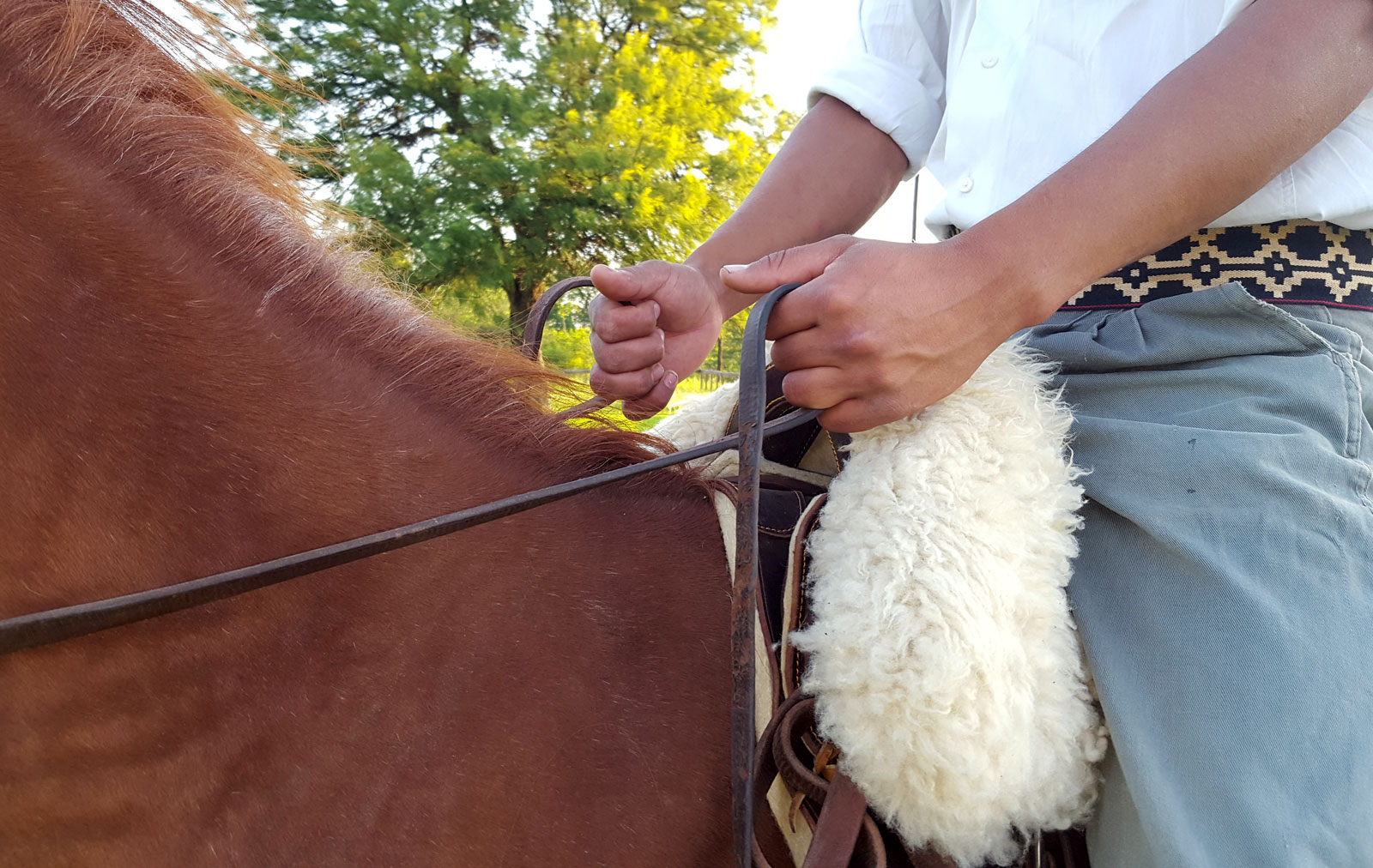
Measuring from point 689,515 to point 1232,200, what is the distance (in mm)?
809

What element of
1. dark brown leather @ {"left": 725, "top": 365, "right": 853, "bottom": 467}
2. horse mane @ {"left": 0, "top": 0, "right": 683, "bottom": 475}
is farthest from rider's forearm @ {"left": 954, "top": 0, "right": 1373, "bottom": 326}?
horse mane @ {"left": 0, "top": 0, "right": 683, "bottom": 475}

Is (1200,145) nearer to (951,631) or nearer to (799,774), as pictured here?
(951,631)

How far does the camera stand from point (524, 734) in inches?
36.9

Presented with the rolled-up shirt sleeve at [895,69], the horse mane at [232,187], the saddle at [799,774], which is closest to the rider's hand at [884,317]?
the saddle at [799,774]

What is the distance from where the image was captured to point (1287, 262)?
45.3 inches

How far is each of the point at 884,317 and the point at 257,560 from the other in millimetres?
757

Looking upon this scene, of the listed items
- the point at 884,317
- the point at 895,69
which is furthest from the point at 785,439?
the point at 895,69

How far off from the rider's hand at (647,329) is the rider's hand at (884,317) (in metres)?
0.30

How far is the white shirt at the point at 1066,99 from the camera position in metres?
1.10

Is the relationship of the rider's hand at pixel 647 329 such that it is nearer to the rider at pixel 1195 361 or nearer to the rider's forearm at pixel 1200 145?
the rider at pixel 1195 361

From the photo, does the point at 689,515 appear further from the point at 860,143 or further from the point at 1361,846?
Result: the point at 860,143

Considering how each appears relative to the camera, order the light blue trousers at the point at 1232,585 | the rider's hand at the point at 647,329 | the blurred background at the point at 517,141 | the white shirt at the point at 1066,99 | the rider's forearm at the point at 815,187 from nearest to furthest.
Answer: the light blue trousers at the point at 1232,585, the white shirt at the point at 1066,99, the rider's hand at the point at 647,329, the rider's forearm at the point at 815,187, the blurred background at the point at 517,141

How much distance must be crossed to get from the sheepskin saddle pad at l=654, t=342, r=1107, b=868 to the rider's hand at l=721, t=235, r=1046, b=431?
85mm

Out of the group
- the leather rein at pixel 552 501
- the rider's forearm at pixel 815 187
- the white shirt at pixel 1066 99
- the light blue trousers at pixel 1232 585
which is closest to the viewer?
the leather rein at pixel 552 501
